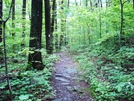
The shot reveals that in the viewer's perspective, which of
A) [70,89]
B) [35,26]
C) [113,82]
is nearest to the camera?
[70,89]

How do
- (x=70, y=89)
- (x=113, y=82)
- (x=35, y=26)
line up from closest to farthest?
(x=70, y=89) < (x=113, y=82) < (x=35, y=26)

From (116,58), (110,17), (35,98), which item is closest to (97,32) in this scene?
(110,17)

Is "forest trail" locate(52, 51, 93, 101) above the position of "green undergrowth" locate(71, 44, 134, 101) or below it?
below

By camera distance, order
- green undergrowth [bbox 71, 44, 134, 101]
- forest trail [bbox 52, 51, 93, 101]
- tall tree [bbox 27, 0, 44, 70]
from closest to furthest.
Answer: green undergrowth [bbox 71, 44, 134, 101] < forest trail [bbox 52, 51, 93, 101] < tall tree [bbox 27, 0, 44, 70]

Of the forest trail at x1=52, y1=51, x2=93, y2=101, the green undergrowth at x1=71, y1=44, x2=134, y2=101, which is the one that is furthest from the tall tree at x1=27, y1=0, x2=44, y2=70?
the green undergrowth at x1=71, y1=44, x2=134, y2=101

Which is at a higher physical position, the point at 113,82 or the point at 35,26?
the point at 35,26

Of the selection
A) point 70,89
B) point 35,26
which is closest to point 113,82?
point 70,89

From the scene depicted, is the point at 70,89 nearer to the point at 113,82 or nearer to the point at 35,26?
the point at 113,82

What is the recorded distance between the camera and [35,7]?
6.43m

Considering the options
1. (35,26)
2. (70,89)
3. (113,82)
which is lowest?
(70,89)

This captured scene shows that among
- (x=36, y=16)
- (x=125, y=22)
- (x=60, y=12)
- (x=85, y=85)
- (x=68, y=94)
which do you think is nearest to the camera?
(x=68, y=94)

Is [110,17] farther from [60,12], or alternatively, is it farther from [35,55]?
[60,12]

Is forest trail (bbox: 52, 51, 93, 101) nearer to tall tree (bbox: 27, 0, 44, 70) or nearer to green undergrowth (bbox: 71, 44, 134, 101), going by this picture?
green undergrowth (bbox: 71, 44, 134, 101)

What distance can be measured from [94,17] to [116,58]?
5694 millimetres
